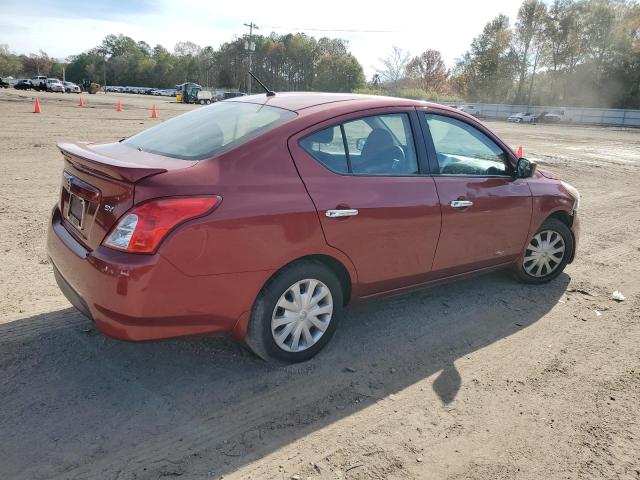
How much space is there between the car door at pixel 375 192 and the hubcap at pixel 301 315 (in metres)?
0.31

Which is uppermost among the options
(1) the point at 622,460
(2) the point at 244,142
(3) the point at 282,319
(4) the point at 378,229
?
(2) the point at 244,142

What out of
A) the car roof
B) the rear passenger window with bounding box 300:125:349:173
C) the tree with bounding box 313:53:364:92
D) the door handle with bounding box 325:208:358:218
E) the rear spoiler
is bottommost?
the door handle with bounding box 325:208:358:218

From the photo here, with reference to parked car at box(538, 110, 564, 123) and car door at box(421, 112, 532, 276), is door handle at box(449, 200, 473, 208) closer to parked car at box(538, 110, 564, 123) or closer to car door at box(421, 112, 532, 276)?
car door at box(421, 112, 532, 276)

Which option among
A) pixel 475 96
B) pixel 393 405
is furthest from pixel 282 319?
pixel 475 96

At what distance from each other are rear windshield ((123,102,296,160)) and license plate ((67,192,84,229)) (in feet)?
1.80

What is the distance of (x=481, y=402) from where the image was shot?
3127mm

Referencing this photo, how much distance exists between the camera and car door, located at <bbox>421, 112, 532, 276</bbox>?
393cm

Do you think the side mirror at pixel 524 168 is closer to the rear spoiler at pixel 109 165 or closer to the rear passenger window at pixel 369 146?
the rear passenger window at pixel 369 146

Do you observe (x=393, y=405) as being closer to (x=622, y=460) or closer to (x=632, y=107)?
(x=622, y=460)

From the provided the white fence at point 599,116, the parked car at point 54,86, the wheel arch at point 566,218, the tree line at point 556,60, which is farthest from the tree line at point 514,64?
the wheel arch at point 566,218

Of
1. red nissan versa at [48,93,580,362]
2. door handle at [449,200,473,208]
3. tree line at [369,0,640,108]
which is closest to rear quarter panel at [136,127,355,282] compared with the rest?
red nissan versa at [48,93,580,362]

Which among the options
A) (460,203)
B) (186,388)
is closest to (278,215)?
(186,388)

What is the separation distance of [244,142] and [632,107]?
74.2m

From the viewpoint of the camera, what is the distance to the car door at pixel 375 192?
3250mm
